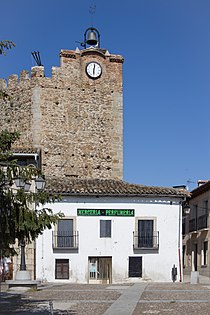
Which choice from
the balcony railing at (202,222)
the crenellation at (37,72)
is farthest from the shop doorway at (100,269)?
the crenellation at (37,72)

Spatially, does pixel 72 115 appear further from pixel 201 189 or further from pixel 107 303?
pixel 107 303

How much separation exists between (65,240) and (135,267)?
3.53m

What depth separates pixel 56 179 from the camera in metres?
32.8

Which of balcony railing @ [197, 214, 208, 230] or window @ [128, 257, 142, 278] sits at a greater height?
balcony railing @ [197, 214, 208, 230]

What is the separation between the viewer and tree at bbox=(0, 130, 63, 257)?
10078mm

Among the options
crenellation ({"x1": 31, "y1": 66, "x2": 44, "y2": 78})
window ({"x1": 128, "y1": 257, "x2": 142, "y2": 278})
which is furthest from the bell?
window ({"x1": 128, "y1": 257, "x2": 142, "y2": 278})

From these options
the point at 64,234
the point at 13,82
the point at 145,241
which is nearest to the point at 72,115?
the point at 13,82

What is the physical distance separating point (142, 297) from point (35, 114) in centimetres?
1870

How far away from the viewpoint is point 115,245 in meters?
28.2

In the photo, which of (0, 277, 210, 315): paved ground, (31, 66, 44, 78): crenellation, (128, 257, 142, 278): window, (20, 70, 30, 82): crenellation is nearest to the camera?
(0, 277, 210, 315): paved ground

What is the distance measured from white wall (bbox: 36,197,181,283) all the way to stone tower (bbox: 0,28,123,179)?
5810 mm

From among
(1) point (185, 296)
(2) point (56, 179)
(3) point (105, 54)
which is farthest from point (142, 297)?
(3) point (105, 54)

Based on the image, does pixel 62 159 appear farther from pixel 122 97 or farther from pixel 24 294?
pixel 24 294

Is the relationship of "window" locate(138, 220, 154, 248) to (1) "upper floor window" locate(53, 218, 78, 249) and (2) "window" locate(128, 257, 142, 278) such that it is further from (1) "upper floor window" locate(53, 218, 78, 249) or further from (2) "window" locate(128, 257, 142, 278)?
Answer: (1) "upper floor window" locate(53, 218, 78, 249)
